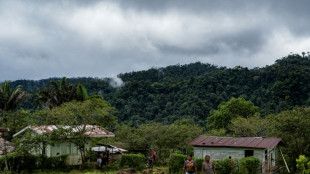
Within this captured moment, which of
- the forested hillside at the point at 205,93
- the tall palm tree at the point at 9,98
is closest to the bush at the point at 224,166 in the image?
the tall palm tree at the point at 9,98

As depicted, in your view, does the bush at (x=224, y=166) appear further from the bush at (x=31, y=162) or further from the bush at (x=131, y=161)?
the bush at (x=31, y=162)

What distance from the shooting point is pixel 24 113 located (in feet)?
65.7

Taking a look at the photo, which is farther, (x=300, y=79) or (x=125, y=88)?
(x=125, y=88)

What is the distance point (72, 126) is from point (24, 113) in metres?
3.06

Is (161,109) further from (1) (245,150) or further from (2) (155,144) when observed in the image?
(1) (245,150)

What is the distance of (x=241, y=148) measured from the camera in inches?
850

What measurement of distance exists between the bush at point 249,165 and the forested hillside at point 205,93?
38639 millimetres

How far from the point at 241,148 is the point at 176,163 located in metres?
4.78

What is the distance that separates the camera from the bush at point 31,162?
1969 cm

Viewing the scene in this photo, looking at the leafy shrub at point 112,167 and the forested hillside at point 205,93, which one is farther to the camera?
the forested hillside at point 205,93

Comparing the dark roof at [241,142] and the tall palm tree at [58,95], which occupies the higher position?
the tall palm tree at [58,95]

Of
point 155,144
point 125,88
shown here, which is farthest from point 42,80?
point 155,144

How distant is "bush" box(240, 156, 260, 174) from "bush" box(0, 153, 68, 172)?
38.5 feet

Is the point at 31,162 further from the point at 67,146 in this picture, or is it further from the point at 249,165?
the point at 249,165
